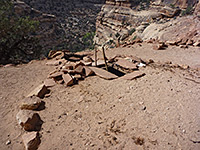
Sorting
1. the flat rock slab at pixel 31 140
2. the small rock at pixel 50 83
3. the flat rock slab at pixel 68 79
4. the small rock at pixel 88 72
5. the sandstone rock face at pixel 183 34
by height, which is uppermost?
the sandstone rock face at pixel 183 34

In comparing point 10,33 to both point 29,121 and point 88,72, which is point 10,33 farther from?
point 29,121

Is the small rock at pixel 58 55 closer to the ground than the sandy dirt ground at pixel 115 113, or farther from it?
farther from it

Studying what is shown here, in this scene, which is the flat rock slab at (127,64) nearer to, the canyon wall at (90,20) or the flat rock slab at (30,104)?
the flat rock slab at (30,104)

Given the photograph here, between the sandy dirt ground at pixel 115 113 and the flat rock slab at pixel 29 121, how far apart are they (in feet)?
0.37

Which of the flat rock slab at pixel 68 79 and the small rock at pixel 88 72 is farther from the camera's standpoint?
the small rock at pixel 88 72

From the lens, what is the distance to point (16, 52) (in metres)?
8.26

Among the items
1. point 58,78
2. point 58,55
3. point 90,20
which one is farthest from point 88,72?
point 90,20

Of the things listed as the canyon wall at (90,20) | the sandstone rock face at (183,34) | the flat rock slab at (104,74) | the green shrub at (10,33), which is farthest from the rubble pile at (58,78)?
the canyon wall at (90,20)

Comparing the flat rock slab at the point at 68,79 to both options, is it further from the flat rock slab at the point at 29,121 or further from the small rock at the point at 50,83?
the flat rock slab at the point at 29,121

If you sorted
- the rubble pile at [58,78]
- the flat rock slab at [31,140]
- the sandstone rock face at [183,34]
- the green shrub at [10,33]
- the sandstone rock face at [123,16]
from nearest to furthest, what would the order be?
the flat rock slab at [31,140] < the rubble pile at [58,78] < the green shrub at [10,33] < the sandstone rock face at [183,34] < the sandstone rock face at [123,16]

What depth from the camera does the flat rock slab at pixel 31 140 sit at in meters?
2.22

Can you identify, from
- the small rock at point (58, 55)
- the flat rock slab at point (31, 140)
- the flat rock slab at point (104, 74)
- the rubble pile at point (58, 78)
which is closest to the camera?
the flat rock slab at point (31, 140)

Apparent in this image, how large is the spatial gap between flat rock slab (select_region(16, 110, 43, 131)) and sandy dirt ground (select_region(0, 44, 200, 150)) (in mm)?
113

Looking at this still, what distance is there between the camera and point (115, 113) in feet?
9.43
